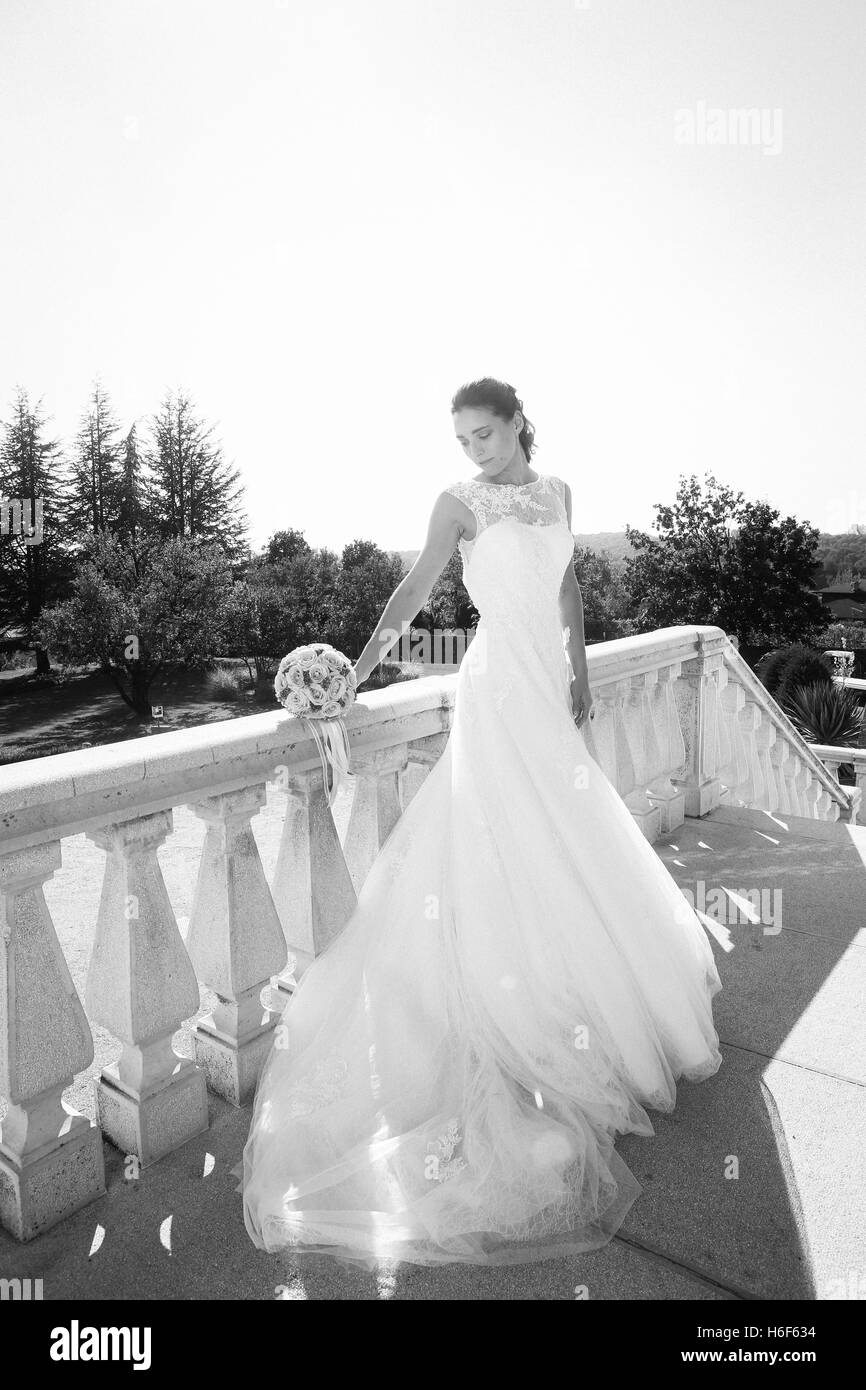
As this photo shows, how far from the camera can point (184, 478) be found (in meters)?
51.2

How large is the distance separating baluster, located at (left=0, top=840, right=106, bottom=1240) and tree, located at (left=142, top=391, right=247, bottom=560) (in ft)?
165

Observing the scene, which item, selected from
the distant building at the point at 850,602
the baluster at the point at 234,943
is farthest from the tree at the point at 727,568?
the baluster at the point at 234,943

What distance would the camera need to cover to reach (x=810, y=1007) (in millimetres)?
3035

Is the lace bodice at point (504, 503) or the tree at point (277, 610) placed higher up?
the tree at point (277, 610)

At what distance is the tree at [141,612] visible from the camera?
35.9 meters

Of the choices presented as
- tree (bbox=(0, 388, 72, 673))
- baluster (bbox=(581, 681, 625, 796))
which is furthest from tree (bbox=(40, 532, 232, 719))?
baluster (bbox=(581, 681, 625, 796))

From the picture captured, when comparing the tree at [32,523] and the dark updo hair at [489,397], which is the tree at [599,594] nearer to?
the tree at [32,523]

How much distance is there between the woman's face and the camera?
2.92m

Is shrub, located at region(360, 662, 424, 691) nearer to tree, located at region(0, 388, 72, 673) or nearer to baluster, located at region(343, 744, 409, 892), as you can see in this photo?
tree, located at region(0, 388, 72, 673)

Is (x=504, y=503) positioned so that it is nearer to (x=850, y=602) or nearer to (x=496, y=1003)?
(x=496, y=1003)

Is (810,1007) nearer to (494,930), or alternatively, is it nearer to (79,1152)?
(494,930)

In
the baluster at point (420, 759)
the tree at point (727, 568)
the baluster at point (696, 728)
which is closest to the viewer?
the baluster at point (420, 759)

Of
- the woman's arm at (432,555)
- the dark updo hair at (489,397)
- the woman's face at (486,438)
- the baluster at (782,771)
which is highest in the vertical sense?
the dark updo hair at (489,397)
